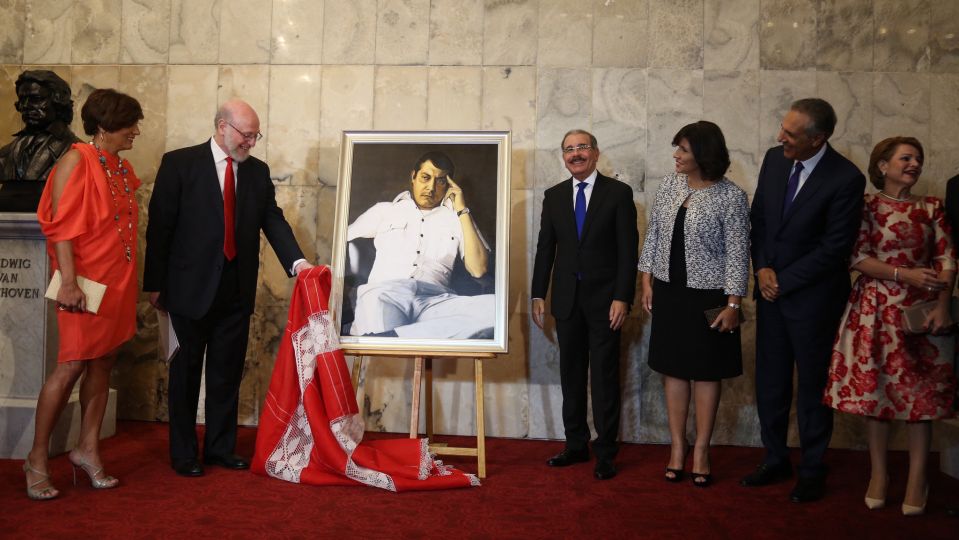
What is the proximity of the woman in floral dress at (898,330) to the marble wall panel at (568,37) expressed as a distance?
206 cm

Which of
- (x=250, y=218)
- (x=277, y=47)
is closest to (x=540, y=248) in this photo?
(x=250, y=218)

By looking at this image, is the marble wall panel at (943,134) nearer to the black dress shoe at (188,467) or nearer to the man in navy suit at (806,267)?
the man in navy suit at (806,267)

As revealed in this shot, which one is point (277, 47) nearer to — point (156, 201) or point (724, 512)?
point (156, 201)

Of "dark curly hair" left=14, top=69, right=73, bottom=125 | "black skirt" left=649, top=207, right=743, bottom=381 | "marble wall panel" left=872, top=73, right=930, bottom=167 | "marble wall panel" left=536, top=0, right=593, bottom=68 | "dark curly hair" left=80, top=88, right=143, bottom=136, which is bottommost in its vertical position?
"black skirt" left=649, top=207, right=743, bottom=381

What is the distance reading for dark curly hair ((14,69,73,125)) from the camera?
392 centimetres

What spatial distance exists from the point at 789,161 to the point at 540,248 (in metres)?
1.36

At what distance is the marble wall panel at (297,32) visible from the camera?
15.8 ft

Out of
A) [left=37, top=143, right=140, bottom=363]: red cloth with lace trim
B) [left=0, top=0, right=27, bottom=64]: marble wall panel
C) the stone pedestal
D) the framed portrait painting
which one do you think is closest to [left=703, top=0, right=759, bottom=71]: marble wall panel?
the framed portrait painting

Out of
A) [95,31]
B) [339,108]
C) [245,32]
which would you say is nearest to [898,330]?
[339,108]

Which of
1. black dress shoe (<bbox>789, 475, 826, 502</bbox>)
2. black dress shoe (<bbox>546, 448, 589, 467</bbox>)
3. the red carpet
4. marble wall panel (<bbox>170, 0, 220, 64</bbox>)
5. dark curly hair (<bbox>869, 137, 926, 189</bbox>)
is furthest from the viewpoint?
marble wall panel (<bbox>170, 0, 220, 64</bbox>)

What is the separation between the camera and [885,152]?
3.20 metres

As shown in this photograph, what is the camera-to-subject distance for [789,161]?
347cm

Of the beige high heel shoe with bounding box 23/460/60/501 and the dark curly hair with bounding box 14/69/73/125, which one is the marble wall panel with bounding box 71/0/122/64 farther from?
the beige high heel shoe with bounding box 23/460/60/501

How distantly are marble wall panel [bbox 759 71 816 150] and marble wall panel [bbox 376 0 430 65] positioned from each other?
2.25 metres
